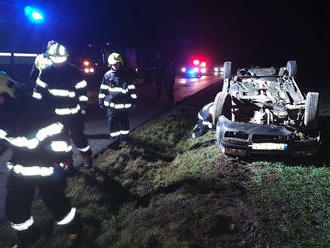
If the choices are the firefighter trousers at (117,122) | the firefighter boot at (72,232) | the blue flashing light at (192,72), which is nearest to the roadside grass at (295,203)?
the firefighter boot at (72,232)

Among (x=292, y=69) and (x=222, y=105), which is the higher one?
(x=292, y=69)

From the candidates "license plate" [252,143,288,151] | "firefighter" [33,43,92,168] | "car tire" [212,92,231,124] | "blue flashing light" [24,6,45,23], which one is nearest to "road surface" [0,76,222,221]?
"firefighter" [33,43,92,168]

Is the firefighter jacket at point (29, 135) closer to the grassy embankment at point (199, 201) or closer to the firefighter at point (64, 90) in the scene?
the grassy embankment at point (199, 201)

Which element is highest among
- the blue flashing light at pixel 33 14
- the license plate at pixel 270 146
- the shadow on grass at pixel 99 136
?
the blue flashing light at pixel 33 14

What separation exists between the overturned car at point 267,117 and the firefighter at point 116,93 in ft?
6.12

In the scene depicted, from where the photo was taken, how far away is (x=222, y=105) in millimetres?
6215

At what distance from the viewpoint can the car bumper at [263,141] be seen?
18.2 ft

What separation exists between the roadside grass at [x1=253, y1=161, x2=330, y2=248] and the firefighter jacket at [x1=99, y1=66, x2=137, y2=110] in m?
2.83

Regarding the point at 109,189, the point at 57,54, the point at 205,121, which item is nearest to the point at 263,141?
the point at 205,121

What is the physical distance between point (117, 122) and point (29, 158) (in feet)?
11.9

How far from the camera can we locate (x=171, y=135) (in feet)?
28.1

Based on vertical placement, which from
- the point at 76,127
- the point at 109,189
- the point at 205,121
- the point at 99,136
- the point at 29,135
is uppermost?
the point at 29,135

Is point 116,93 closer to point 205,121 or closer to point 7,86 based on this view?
point 205,121

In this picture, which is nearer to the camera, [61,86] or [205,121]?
[61,86]
